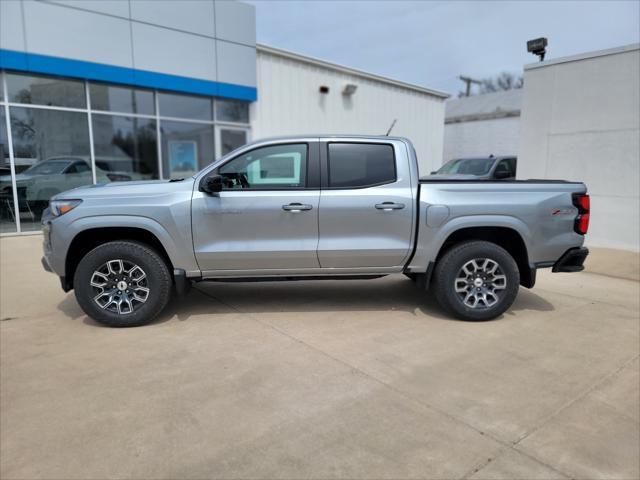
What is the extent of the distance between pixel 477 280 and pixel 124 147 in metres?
9.82

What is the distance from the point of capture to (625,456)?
8.66ft

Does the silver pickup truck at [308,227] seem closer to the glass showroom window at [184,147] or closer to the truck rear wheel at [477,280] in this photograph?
the truck rear wheel at [477,280]

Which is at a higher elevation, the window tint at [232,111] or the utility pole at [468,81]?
the utility pole at [468,81]

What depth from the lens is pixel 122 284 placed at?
454 cm

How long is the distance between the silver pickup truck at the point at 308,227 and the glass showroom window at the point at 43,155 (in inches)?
252

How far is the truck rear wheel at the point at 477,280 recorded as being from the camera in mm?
4719

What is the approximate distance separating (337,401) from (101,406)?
1594 millimetres

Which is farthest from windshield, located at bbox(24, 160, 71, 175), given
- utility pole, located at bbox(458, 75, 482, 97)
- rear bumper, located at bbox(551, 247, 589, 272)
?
utility pole, located at bbox(458, 75, 482, 97)

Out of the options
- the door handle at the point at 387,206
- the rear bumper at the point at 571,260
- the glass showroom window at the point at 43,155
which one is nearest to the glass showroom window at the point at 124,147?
the glass showroom window at the point at 43,155

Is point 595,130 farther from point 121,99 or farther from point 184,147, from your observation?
point 121,99

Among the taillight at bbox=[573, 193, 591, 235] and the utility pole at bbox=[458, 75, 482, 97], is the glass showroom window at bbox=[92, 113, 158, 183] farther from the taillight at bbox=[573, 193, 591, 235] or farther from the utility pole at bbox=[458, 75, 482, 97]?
the utility pole at bbox=[458, 75, 482, 97]

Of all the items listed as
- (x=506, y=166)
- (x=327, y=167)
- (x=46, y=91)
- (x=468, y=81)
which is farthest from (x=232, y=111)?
(x=468, y=81)

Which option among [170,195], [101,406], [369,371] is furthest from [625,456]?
[170,195]

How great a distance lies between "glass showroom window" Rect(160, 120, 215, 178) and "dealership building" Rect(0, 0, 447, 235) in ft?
0.09
